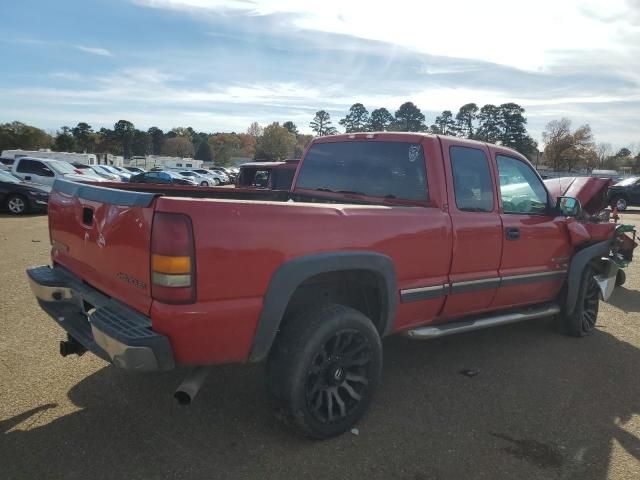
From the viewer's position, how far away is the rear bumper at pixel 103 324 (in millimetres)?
2377

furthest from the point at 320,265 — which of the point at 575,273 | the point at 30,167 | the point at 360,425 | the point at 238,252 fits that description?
the point at 30,167

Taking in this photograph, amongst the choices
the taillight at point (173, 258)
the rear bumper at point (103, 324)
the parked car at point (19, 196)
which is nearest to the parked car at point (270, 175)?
the rear bumper at point (103, 324)

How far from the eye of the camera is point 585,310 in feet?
17.0

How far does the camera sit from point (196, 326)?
244 cm

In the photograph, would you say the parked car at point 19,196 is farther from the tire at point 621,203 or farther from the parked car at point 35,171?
the tire at point 621,203

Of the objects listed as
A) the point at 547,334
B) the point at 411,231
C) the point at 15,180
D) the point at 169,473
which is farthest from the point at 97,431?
the point at 15,180

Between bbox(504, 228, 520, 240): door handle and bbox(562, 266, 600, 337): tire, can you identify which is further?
bbox(562, 266, 600, 337): tire

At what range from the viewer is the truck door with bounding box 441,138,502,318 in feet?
12.1

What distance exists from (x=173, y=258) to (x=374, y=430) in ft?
5.68

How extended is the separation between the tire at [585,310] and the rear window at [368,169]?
2454 mm

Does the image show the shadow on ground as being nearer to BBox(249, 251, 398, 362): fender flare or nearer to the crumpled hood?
BBox(249, 251, 398, 362): fender flare

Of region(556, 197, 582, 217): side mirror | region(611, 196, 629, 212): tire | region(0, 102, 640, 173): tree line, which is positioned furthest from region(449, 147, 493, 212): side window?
region(0, 102, 640, 173): tree line

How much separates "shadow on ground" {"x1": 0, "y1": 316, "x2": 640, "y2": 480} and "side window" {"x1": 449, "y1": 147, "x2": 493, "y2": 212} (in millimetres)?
1418

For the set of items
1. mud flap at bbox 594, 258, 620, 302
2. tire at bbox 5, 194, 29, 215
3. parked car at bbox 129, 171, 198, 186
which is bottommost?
tire at bbox 5, 194, 29, 215
